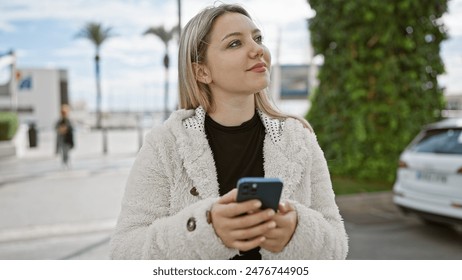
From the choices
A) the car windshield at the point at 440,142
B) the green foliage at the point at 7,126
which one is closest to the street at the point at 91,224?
the car windshield at the point at 440,142

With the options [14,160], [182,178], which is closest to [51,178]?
[14,160]

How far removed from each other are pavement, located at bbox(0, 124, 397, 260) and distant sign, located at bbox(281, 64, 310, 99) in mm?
32815

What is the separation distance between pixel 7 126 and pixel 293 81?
1250 inches

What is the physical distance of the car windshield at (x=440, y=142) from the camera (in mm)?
5188

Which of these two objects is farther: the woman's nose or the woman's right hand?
the woman's nose

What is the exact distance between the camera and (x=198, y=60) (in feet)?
4.83

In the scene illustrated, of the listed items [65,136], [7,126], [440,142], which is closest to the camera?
[440,142]

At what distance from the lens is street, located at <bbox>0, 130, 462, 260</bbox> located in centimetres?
469

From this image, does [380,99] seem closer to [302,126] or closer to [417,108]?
[417,108]

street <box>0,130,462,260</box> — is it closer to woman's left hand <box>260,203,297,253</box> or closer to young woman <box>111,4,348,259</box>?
young woman <box>111,4,348,259</box>

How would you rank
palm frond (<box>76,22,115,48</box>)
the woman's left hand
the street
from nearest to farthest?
the woman's left hand → the street → palm frond (<box>76,22,115,48</box>)

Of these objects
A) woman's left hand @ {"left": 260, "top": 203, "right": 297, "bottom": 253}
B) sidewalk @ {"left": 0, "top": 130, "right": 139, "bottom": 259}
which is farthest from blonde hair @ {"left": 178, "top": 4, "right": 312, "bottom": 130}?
sidewalk @ {"left": 0, "top": 130, "right": 139, "bottom": 259}

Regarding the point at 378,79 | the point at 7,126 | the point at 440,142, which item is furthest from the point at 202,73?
the point at 7,126

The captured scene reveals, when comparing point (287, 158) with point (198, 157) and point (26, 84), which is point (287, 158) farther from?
point (26, 84)
